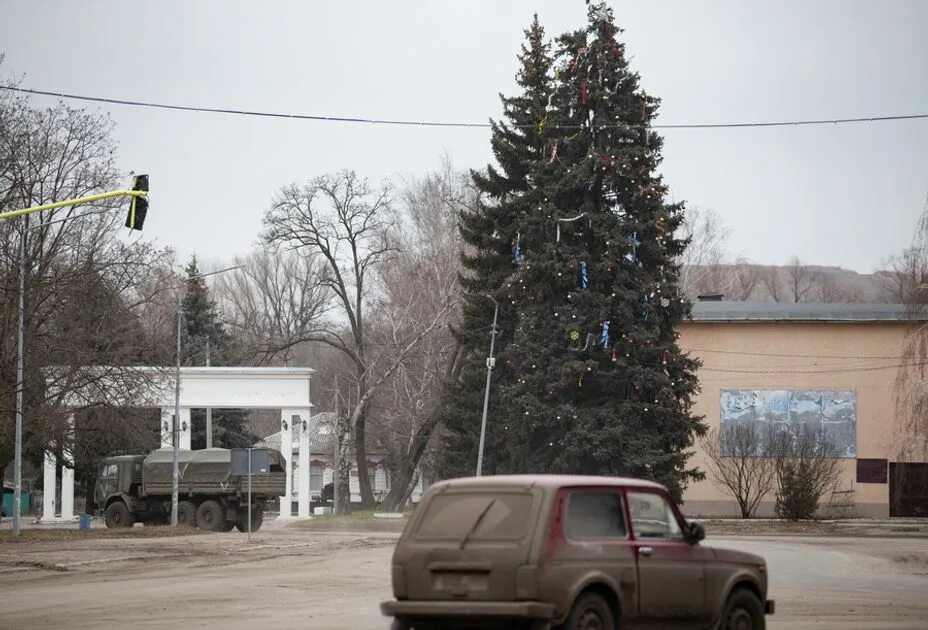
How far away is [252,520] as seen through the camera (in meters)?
47.1

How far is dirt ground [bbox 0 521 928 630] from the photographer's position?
16141 millimetres

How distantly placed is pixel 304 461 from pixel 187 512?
8759 millimetres

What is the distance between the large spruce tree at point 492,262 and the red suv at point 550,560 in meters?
40.6

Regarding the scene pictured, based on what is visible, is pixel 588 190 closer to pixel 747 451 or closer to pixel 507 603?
pixel 747 451

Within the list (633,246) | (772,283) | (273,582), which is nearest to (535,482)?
(273,582)

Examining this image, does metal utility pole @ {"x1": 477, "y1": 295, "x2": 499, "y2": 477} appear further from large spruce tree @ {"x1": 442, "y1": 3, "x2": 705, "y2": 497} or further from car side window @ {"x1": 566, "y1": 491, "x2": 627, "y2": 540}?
car side window @ {"x1": 566, "y1": 491, "x2": 627, "y2": 540}

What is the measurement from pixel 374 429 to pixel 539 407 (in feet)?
101

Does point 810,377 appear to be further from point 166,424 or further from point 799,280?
point 799,280

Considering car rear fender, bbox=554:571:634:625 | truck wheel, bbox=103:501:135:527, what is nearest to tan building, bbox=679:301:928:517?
truck wheel, bbox=103:501:135:527

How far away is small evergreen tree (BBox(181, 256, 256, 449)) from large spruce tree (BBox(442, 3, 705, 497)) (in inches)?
1187

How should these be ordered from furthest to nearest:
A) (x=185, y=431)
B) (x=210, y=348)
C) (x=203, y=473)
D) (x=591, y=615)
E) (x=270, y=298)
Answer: (x=270, y=298) → (x=210, y=348) → (x=185, y=431) → (x=203, y=473) → (x=591, y=615)

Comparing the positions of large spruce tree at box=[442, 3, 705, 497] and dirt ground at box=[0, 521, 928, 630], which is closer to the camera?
dirt ground at box=[0, 521, 928, 630]

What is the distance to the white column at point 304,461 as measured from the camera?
56588 mm

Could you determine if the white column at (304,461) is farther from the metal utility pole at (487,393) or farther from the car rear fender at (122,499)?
the metal utility pole at (487,393)
